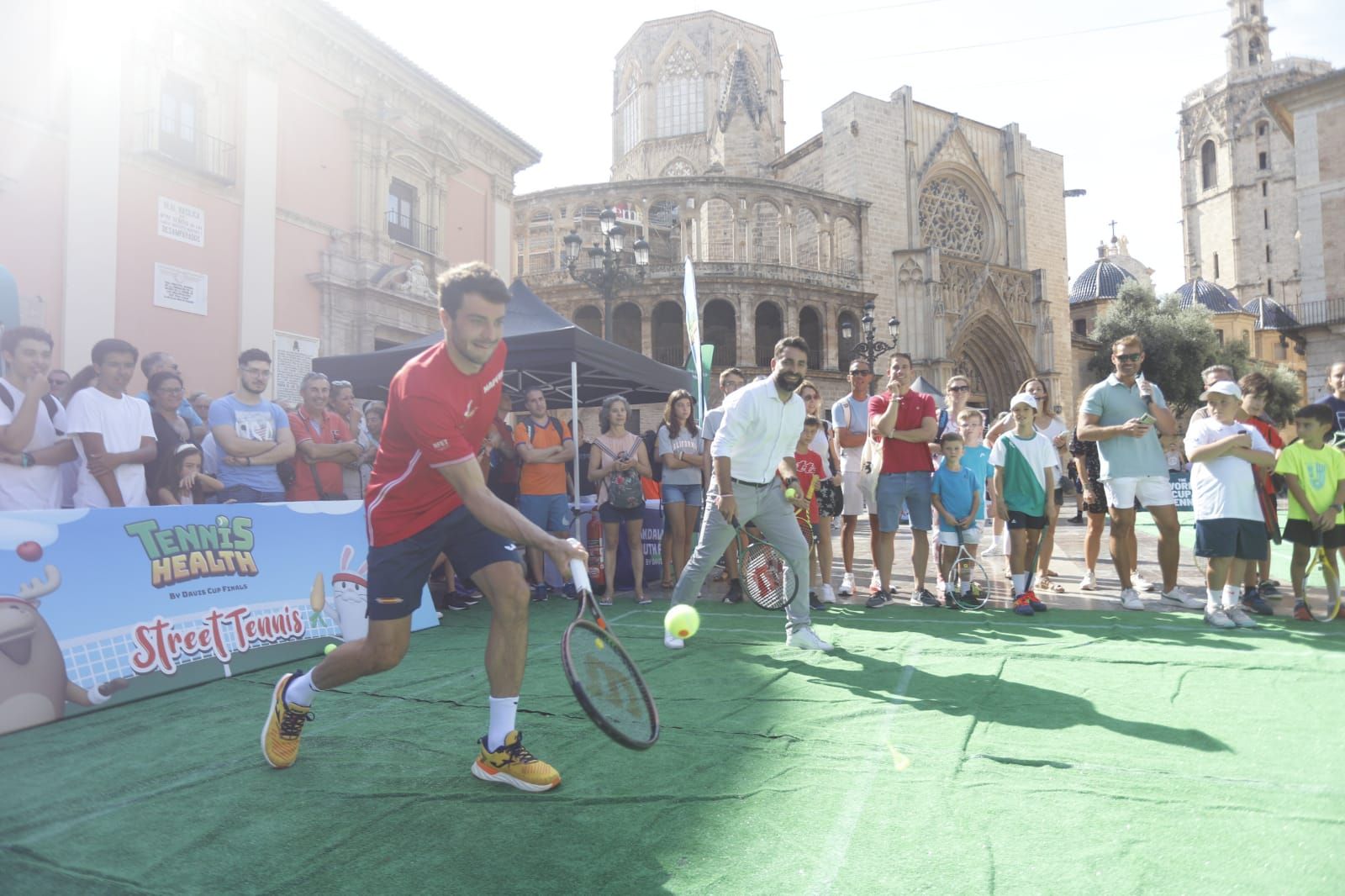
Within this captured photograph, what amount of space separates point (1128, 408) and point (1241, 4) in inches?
3626

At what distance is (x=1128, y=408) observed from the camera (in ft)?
23.1

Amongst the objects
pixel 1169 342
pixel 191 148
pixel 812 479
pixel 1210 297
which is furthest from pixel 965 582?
pixel 1210 297

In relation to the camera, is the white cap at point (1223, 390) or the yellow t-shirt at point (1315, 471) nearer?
the white cap at point (1223, 390)

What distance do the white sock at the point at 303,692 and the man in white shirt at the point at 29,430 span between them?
3205mm

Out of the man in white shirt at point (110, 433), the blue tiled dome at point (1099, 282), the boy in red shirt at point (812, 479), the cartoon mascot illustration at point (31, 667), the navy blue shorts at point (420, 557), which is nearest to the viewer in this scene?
the navy blue shorts at point (420, 557)

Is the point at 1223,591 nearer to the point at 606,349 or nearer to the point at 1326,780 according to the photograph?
the point at 1326,780

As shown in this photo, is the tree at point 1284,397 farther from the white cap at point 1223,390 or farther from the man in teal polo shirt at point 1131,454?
the white cap at point 1223,390

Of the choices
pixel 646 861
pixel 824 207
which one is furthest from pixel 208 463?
pixel 824 207

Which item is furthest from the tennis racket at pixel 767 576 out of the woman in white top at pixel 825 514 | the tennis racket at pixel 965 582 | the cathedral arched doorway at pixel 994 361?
the cathedral arched doorway at pixel 994 361

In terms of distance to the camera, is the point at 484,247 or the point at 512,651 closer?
the point at 512,651

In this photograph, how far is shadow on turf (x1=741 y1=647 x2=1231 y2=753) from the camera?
3830 millimetres

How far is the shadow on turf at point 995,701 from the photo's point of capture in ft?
12.6

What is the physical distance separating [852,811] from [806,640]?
2804 millimetres

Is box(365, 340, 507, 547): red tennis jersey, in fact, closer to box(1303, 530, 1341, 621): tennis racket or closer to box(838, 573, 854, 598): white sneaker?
box(838, 573, 854, 598): white sneaker
